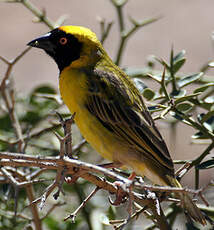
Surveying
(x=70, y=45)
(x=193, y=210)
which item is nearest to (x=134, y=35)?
(x=70, y=45)

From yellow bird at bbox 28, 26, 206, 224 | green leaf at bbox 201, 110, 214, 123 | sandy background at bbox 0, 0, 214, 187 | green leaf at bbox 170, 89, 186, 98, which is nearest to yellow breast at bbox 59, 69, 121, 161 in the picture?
yellow bird at bbox 28, 26, 206, 224

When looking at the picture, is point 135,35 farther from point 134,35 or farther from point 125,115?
point 125,115


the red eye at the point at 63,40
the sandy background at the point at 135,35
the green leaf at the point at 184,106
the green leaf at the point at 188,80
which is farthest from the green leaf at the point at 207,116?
the sandy background at the point at 135,35

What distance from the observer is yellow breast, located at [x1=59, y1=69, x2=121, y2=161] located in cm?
298

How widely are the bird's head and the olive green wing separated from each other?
32cm

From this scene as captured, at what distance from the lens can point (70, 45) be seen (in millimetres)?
3498

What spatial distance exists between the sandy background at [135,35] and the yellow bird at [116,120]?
522 cm

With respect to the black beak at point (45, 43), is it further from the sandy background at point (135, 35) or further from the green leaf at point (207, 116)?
the sandy background at point (135, 35)

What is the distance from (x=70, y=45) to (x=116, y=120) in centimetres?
70

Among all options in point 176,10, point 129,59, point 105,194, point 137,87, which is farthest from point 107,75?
point 176,10

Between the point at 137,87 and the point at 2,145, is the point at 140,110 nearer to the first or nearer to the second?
the point at 137,87

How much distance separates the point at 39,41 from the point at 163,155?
1.11 meters

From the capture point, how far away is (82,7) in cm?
1034

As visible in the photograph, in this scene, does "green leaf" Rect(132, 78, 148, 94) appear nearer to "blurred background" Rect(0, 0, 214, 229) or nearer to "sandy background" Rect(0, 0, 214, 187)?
"blurred background" Rect(0, 0, 214, 229)
